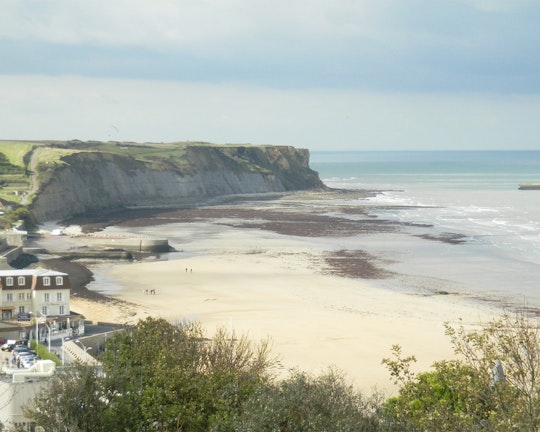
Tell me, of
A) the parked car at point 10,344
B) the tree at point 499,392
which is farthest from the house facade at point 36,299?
the tree at point 499,392

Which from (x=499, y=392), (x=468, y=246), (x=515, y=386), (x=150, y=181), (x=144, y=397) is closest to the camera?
(x=515, y=386)

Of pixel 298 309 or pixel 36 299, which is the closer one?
pixel 36 299

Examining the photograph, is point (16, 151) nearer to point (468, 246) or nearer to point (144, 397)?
point (468, 246)

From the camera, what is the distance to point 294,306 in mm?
52500

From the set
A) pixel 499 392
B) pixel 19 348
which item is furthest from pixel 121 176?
pixel 499 392

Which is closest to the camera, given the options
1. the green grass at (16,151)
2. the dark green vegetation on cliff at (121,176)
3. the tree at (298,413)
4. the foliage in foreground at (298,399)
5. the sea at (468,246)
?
the foliage in foreground at (298,399)

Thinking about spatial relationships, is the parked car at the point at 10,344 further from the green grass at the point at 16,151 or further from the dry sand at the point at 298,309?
the green grass at the point at 16,151

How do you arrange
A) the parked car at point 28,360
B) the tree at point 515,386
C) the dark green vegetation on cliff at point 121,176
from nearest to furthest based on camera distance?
the tree at point 515,386 → the parked car at point 28,360 → the dark green vegetation on cliff at point 121,176

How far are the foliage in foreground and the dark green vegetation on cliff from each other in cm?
8771

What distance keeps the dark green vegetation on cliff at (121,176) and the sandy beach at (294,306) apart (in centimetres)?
4037

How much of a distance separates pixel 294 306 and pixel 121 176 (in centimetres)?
10083

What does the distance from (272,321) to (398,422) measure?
99.0 feet

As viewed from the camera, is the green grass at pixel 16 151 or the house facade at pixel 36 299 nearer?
the house facade at pixel 36 299

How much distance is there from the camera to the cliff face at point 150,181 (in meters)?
124
